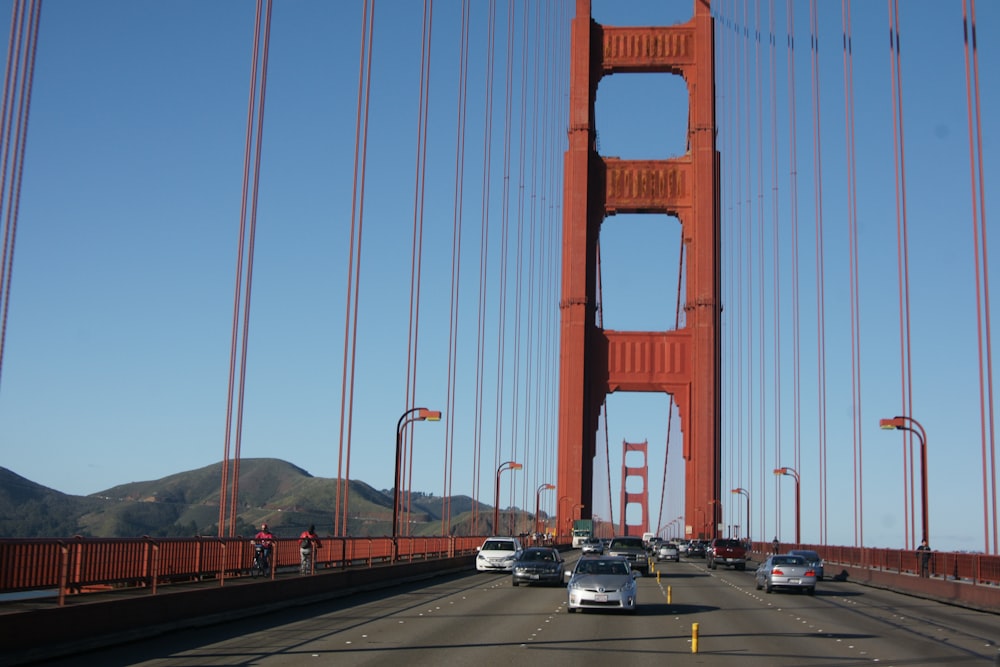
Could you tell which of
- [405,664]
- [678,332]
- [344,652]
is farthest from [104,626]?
[678,332]

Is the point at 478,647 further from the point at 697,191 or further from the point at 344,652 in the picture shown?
the point at 697,191

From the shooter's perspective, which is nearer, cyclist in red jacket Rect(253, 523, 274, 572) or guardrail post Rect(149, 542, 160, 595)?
guardrail post Rect(149, 542, 160, 595)

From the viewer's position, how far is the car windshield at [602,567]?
24656 millimetres

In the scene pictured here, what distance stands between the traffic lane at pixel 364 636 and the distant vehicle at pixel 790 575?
7.97 meters

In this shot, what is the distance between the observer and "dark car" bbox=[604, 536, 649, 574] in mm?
44438

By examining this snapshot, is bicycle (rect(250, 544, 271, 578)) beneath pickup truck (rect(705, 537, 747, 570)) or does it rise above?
above

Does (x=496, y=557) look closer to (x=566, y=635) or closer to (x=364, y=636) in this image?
(x=566, y=635)

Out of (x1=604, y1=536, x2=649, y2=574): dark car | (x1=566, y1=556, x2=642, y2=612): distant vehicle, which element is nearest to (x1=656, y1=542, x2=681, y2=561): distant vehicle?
(x1=604, y1=536, x2=649, y2=574): dark car

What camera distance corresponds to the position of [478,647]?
16.7 metres

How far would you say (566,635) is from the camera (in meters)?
19.0

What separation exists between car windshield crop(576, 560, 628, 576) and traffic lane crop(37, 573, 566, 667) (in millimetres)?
1046

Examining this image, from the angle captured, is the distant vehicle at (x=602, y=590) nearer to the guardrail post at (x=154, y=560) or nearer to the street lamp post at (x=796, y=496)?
the guardrail post at (x=154, y=560)

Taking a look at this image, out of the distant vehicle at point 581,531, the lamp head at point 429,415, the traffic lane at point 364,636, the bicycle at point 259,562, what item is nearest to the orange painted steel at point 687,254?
the distant vehicle at point 581,531

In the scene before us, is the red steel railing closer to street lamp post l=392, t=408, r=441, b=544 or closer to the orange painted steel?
street lamp post l=392, t=408, r=441, b=544
